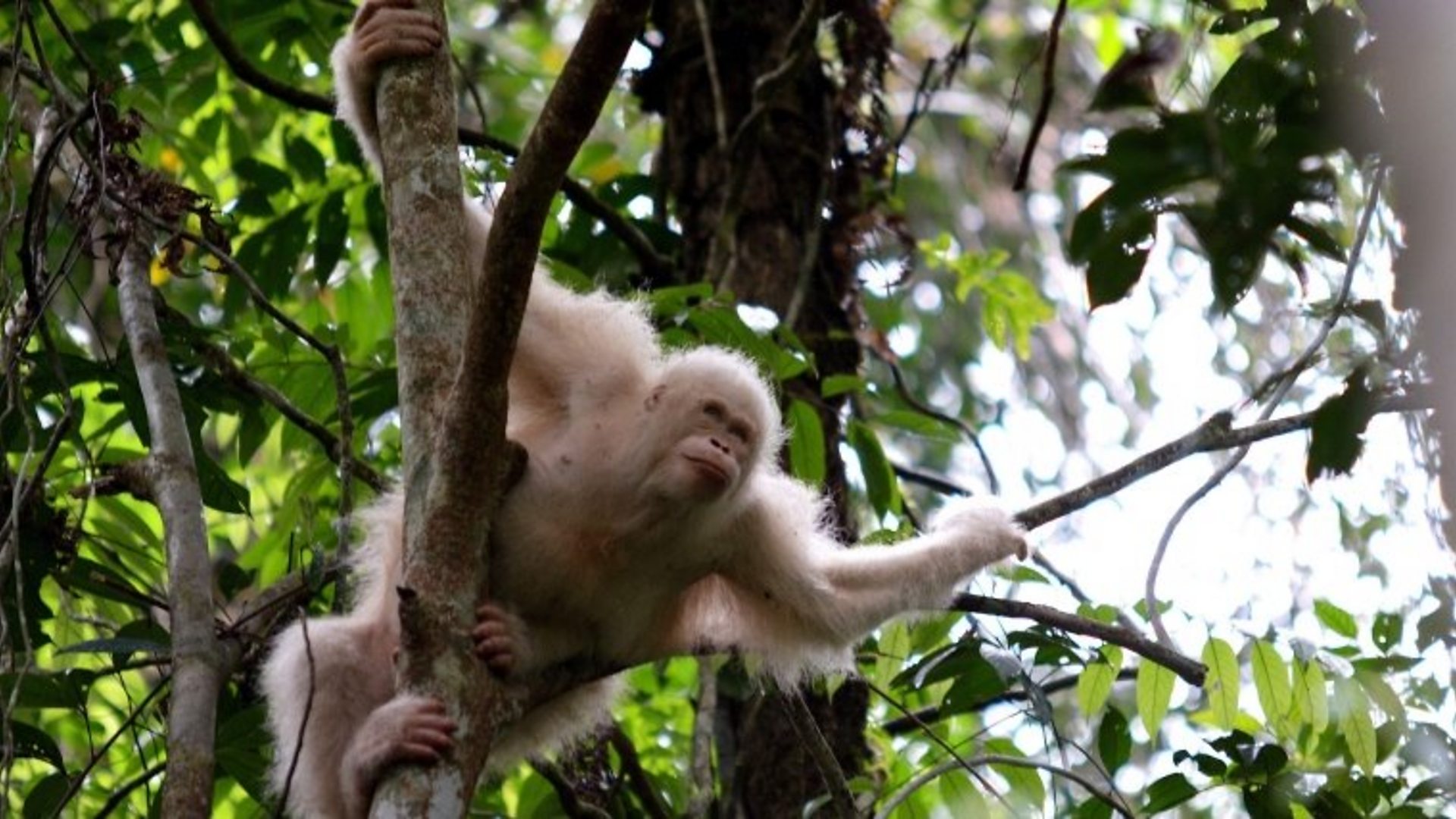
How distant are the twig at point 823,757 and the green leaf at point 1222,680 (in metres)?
0.94

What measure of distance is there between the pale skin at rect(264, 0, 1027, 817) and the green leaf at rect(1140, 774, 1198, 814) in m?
0.87

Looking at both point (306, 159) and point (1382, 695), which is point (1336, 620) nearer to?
point (1382, 695)

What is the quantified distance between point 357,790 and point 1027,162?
7.89 feet

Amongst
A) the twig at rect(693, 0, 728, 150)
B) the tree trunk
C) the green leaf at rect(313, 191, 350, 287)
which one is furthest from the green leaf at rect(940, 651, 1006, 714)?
the green leaf at rect(313, 191, 350, 287)

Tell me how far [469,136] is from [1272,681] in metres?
2.95

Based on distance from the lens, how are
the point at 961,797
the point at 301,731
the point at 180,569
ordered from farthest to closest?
the point at 961,797 → the point at 180,569 → the point at 301,731

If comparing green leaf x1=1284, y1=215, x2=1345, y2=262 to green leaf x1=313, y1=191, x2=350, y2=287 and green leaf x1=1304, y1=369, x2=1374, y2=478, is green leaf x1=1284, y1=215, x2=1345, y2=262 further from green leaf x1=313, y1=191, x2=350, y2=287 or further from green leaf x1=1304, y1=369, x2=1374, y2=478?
green leaf x1=313, y1=191, x2=350, y2=287

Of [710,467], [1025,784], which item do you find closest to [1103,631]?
[1025,784]

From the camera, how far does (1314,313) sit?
3.19 meters

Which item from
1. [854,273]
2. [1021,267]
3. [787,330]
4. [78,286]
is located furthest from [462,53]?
[1021,267]

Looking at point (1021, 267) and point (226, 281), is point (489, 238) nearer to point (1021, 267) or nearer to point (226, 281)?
point (226, 281)

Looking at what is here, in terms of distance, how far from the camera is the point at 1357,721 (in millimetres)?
4371

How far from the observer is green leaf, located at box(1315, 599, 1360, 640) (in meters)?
4.53

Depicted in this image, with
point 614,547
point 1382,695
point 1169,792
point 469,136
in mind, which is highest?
point 469,136
